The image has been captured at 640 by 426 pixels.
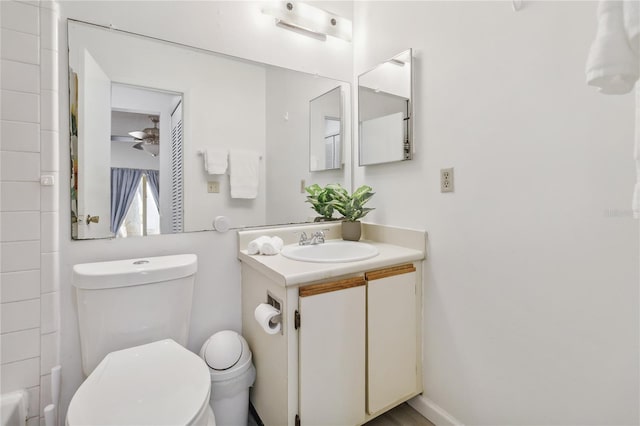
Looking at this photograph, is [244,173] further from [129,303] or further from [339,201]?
[129,303]

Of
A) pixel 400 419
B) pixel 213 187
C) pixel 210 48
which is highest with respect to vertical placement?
pixel 210 48

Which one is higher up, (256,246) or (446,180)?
(446,180)

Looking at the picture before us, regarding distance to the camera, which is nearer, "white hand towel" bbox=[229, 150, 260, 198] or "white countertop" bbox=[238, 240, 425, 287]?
"white countertop" bbox=[238, 240, 425, 287]

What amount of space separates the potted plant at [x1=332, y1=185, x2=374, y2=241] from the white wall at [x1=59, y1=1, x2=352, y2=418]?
0.65 meters

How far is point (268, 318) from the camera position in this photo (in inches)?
42.6

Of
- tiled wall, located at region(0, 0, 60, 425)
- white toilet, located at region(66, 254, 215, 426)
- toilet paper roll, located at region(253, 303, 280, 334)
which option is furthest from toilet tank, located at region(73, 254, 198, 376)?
toilet paper roll, located at region(253, 303, 280, 334)

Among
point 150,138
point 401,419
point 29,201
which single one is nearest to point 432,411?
point 401,419

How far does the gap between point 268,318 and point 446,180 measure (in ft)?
3.32

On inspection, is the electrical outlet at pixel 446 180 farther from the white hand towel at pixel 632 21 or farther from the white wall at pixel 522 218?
the white hand towel at pixel 632 21

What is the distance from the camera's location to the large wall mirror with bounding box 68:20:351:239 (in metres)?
1.23

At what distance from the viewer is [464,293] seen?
1316 mm

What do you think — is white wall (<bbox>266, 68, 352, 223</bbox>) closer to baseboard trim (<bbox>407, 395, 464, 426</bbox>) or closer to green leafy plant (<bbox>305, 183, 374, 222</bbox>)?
green leafy plant (<bbox>305, 183, 374, 222</bbox>)

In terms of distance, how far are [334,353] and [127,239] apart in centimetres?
103

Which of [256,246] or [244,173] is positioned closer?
[256,246]
